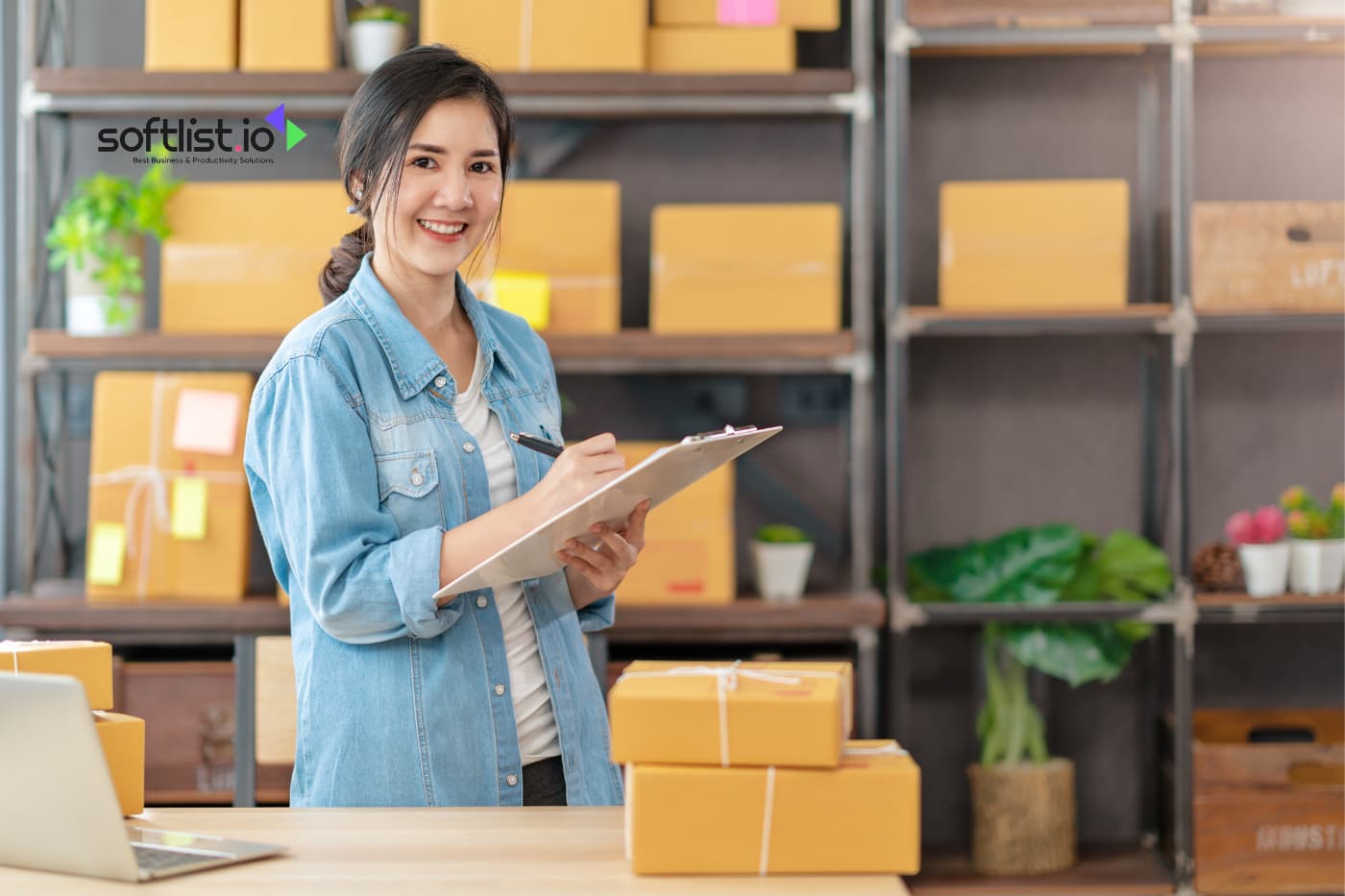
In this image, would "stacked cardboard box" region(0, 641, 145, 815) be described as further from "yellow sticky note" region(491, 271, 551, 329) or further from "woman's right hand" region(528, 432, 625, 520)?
"yellow sticky note" region(491, 271, 551, 329)

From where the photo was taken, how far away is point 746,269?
2816 mm

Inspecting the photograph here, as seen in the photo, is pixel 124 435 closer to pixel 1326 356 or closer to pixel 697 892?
pixel 697 892

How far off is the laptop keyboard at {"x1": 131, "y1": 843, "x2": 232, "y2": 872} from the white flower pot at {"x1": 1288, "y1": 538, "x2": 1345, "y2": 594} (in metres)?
2.42

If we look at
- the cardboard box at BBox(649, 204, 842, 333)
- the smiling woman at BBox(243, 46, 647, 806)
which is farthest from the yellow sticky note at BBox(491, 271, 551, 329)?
the smiling woman at BBox(243, 46, 647, 806)

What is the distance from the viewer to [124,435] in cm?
278

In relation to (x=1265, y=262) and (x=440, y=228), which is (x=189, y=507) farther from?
(x=1265, y=262)

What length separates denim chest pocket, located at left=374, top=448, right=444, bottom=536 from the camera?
148 centimetres

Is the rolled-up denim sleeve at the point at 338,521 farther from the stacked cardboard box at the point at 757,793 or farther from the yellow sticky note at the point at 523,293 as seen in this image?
the yellow sticky note at the point at 523,293

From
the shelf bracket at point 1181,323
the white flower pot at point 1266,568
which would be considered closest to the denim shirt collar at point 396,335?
the shelf bracket at point 1181,323

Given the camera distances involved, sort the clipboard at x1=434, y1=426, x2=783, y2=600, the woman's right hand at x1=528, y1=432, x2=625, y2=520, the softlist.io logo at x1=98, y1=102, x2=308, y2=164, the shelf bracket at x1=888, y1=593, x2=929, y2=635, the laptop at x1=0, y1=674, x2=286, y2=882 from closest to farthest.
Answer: the laptop at x1=0, y1=674, x2=286, y2=882 < the clipboard at x1=434, y1=426, x2=783, y2=600 < the woman's right hand at x1=528, y1=432, x2=625, y2=520 < the shelf bracket at x1=888, y1=593, x2=929, y2=635 < the softlist.io logo at x1=98, y1=102, x2=308, y2=164

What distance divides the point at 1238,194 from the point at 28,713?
2959mm

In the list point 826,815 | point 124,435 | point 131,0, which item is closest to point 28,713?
point 826,815

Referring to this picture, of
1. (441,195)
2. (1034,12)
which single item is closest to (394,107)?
(441,195)

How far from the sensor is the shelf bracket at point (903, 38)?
2.83 m
